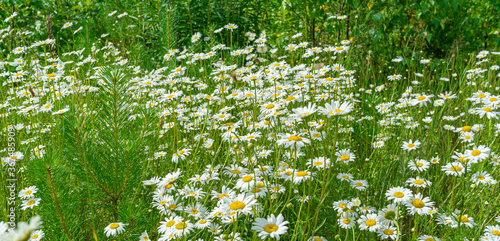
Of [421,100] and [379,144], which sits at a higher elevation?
[421,100]

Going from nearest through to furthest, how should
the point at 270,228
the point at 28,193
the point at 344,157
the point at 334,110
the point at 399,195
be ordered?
the point at 270,228
the point at 334,110
the point at 399,195
the point at 28,193
the point at 344,157

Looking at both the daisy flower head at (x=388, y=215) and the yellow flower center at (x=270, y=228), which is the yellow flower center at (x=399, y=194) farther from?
the yellow flower center at (x=270, y=228)

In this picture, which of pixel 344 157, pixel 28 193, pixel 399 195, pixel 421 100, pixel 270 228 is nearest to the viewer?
pixel 270 228

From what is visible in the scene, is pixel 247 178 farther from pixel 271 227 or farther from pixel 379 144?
pixel 379 144

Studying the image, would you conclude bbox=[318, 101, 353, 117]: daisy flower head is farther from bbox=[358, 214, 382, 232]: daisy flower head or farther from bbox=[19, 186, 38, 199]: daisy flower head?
bbox=[19, 186, 38, 199]: daisy flower head

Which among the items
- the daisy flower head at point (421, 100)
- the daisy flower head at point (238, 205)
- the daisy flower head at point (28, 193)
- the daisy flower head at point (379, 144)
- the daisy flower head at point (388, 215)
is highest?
the daisy flower head at point (421, 100)

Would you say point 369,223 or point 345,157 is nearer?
point 369,223

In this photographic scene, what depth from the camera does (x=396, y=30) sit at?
354 cm

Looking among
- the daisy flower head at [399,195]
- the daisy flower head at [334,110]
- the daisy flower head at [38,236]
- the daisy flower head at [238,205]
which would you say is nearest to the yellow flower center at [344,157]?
the daisy flower head at [399,195]

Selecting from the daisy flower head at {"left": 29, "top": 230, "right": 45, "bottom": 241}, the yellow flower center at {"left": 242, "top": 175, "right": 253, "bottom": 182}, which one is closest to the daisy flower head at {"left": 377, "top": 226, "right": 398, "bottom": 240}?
the yellow flower center at {"left": 242, "top": 175, "right": 253, "bottom": 182}

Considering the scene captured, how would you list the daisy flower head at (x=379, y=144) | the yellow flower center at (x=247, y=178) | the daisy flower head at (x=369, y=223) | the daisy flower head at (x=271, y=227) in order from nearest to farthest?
the daisy flower head at (x=271, y=227) < the daisy flower head at (x=369, y=223) < the yellow flower center at (x=247, y=178) < the daisy flower head at (x=379, y=144)

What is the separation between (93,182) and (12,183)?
60cm

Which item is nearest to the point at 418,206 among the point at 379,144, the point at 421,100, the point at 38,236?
the point at 379,144

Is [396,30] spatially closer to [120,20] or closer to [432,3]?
[432,3]
